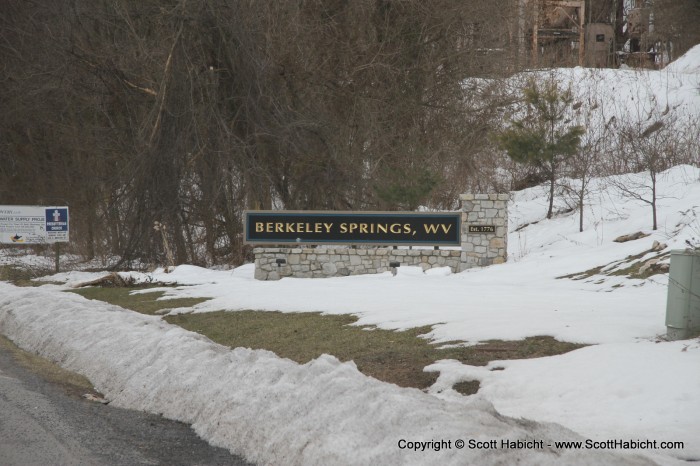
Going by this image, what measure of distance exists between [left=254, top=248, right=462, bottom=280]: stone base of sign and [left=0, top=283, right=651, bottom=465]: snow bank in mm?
9246

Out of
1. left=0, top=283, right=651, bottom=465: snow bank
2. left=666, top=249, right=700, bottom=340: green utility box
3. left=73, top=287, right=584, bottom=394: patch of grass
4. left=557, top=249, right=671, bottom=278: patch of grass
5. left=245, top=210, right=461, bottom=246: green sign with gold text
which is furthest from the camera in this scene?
left=245, top=210, right=461, bottom=246: green sign with gold text

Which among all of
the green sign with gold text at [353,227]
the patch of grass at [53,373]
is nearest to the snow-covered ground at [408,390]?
the patch of grass at [53,373]

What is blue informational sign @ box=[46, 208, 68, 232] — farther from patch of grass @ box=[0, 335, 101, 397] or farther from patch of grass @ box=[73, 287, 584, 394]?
patch of grass @ box=[0, 335, 101, 397]

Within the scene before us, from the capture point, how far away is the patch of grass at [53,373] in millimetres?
9125

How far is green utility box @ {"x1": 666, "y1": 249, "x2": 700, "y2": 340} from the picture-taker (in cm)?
848

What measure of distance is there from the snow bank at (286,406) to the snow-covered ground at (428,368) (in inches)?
0.6

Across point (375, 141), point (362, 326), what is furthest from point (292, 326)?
point (375, 141)

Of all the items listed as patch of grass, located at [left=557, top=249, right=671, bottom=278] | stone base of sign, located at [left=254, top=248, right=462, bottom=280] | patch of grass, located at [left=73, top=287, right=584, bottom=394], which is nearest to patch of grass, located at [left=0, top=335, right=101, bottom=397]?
patch of grass, located at [left=73, top=287, right=584, bottom=394]

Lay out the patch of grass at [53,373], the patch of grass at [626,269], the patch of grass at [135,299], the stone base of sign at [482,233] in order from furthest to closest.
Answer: the stone base of sign at [482,233] < the patch of grass at [135,299] < the patch of grass at [626,269] < the patch of grass at [53,373]

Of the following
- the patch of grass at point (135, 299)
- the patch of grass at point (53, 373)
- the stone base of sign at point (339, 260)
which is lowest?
the patch of grass at point (135, 299)

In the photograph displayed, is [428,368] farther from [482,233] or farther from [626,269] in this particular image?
[482,233]

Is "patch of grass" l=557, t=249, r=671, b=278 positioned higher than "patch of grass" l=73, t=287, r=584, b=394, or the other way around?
"patch of grass" l=557, t=249, r=671, b=278

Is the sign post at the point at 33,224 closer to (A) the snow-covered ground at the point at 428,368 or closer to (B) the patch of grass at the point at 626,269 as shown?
(A) the snow-covered ground at the point at 428,368

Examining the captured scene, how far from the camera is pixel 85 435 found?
23.3 feet
